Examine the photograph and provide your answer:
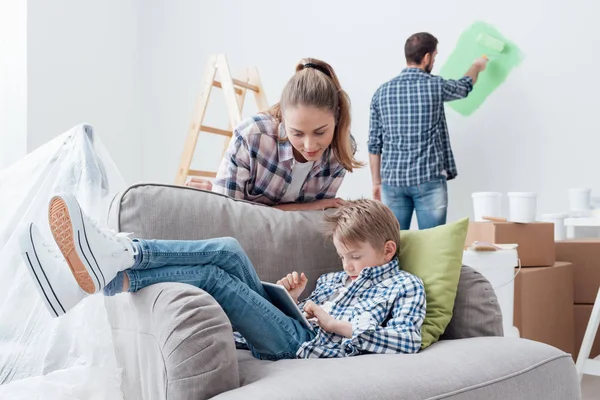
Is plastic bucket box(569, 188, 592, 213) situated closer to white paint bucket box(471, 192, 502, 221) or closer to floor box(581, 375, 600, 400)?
white paint bucket box(471, 192, 502, 221)

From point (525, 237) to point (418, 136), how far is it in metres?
0.79

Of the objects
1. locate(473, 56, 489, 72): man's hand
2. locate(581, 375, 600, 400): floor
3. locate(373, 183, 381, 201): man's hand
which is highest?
locate(473, 56, 489, 72): man's hand

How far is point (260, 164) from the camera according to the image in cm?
202

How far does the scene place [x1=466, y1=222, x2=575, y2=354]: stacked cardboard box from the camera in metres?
2.58

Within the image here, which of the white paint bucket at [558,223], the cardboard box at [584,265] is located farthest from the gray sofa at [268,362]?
the white paint bucket at [558,223]

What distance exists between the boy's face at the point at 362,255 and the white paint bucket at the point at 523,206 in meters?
1.12

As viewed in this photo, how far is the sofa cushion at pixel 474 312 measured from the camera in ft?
5.59

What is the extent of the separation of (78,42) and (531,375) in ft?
12.1

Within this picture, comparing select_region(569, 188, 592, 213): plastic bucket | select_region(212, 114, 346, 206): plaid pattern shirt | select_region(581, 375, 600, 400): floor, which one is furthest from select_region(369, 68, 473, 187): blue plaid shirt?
select_region(212, 114, 346, 206): plaid pattern shirt

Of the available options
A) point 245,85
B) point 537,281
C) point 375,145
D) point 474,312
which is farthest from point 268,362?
point 245,85

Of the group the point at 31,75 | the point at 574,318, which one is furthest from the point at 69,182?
the point at 31,75

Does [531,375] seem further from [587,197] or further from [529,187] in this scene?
[529,187]

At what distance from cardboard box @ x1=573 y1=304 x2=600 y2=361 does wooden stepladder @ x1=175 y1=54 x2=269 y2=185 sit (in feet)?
6.28

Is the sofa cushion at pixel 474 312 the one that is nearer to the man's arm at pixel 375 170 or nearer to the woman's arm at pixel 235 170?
the woman's arm at pixel 235 170
